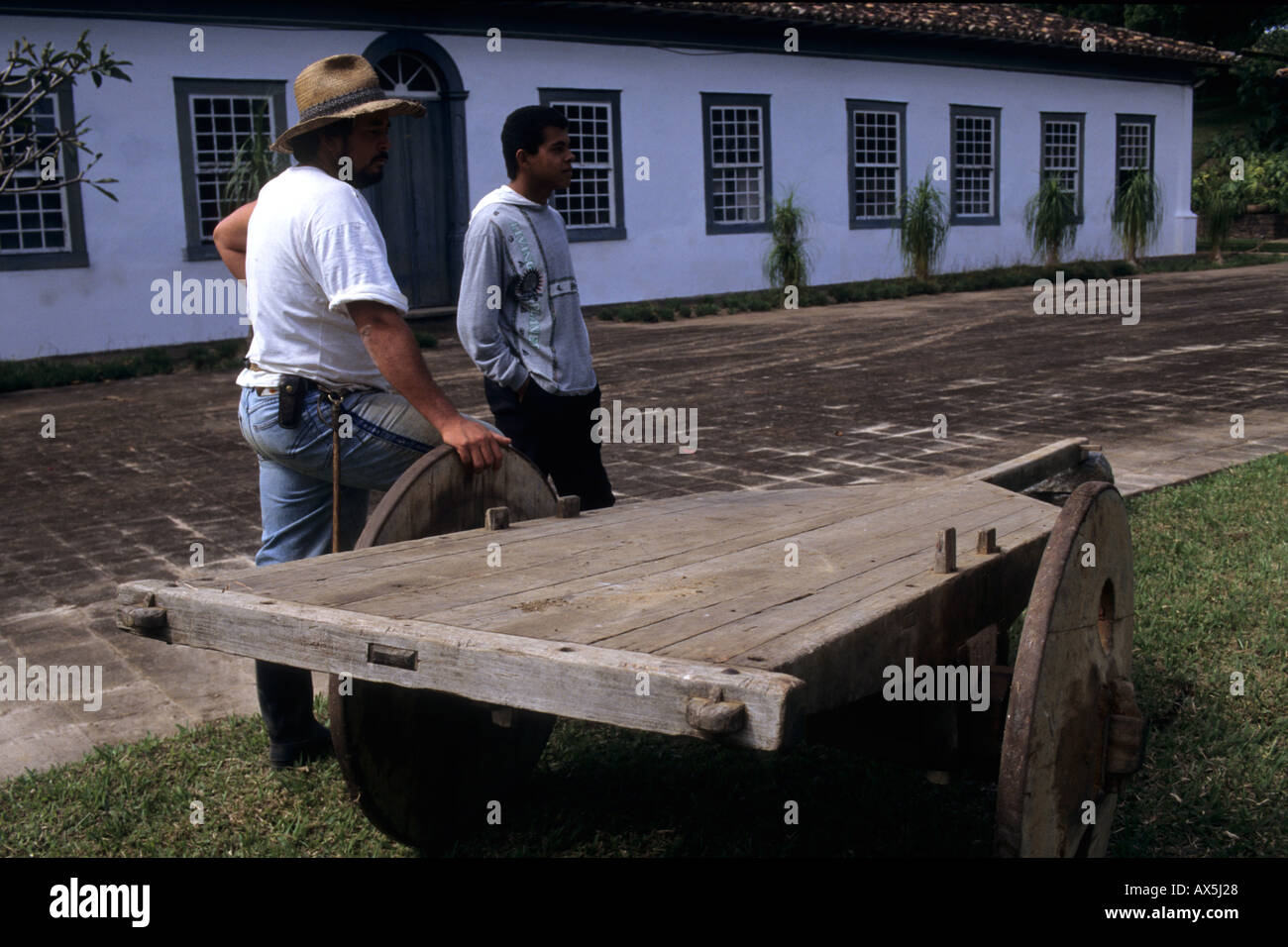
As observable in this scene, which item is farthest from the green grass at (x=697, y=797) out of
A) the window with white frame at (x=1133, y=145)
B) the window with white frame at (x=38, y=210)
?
the window with white frame at (x=1133, y=145)

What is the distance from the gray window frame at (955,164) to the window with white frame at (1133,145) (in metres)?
3.76

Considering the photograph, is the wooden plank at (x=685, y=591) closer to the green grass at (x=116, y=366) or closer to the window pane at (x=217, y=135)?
the green grass at (x=116, y=366)

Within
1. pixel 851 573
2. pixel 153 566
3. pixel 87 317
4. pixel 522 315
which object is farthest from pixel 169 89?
pixel 851 573

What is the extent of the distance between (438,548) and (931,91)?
70.0ft

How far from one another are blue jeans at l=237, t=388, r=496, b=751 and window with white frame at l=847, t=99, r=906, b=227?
62.5ft

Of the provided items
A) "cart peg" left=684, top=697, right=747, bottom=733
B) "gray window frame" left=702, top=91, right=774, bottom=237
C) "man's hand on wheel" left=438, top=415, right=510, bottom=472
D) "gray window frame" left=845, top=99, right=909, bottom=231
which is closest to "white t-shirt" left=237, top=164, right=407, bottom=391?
"man's hand on wheel" left=438, top=415, right=510, bottom=472

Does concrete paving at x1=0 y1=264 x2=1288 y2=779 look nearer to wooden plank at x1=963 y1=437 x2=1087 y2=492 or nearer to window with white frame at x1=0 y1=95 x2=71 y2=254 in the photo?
wooden plank at x1=963 y1=437 x2=1087 y2=492

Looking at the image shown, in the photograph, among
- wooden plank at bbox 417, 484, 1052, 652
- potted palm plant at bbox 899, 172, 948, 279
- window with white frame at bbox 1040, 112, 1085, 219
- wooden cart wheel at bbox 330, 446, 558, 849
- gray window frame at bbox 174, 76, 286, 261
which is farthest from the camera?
window with white frame at bbox 1040, 112, 1085, 219

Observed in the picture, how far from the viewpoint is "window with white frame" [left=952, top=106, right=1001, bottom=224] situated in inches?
909

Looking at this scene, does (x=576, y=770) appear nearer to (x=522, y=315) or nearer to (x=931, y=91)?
(x=522, y=315)

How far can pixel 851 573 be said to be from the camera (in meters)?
2.70

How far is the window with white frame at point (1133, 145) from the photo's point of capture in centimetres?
2597

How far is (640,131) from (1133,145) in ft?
41.1

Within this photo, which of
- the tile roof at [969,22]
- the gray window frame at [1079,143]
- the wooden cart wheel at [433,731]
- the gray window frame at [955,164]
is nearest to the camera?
the wooden cart wheel at [433,731]
